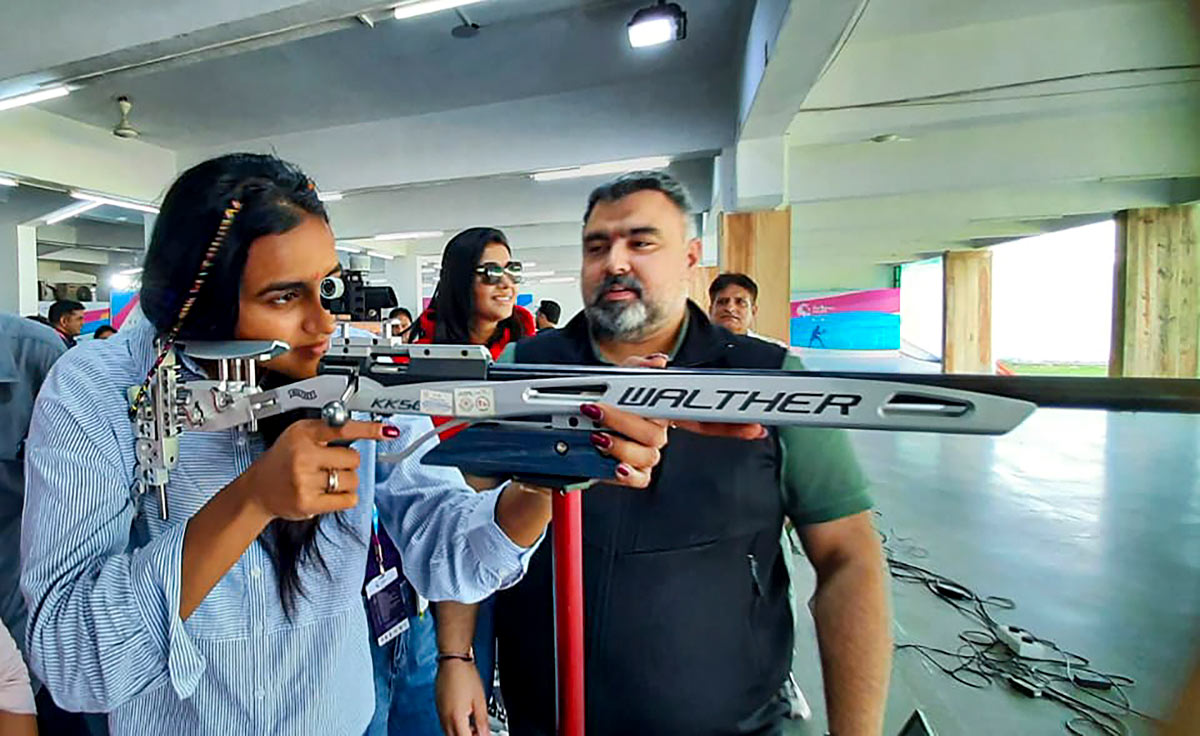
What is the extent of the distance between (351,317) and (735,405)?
48 centimetres

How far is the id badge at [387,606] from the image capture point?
1.05m

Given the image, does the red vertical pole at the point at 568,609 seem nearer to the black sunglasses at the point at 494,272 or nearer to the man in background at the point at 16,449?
the man in background at the point at 16,449

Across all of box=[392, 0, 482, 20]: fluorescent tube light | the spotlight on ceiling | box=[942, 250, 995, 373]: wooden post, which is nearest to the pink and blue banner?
box=[942, 250, 995, 373]: wooden post

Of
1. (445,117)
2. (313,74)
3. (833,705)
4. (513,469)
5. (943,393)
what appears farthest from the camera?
(445,117)

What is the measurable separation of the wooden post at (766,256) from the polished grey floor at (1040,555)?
151cm

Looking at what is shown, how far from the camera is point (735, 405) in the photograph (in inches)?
23.3

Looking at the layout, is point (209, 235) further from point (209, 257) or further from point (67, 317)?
point (67, 317)

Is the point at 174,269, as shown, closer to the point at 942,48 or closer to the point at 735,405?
the point at 735,405

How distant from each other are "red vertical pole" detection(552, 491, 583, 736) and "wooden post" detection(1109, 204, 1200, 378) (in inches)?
266

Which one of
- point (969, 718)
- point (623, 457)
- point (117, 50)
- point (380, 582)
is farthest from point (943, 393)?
point (117, 50)

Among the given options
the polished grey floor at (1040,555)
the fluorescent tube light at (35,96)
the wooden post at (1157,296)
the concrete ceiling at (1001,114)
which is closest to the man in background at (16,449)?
the polished grey floor at (1040,555)

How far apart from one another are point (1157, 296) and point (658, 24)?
18.7 feet

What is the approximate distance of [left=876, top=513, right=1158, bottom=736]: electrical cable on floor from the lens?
2166mm

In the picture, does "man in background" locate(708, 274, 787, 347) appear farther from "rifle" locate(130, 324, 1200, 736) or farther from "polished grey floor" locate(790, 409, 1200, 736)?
"rifle" locate(130, 324, 1200, 736)
